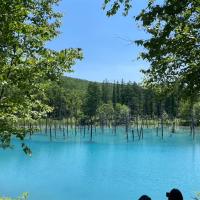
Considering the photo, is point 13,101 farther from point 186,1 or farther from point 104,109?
point 104,109

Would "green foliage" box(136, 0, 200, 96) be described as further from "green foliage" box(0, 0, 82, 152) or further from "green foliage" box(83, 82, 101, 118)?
"green foliage" box(83, 82, 101, 118)

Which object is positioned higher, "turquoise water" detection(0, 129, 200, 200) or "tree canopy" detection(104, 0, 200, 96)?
"tree canopy" detection(104, 0, 200, 96)

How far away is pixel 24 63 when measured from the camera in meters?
13.0

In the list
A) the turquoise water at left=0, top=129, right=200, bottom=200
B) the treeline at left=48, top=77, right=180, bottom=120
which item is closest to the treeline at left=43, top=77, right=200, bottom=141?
the treeline at left=48, top=77, right=180, bottom=120

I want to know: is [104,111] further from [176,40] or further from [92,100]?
[176,40]

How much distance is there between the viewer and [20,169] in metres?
60.6

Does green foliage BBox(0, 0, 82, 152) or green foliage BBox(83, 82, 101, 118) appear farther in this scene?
green foliage BBox(83, 82, 101, 118)

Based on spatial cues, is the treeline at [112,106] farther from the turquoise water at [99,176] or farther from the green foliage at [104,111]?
the turquoise water at [99,176]

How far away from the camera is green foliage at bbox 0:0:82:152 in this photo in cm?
1166

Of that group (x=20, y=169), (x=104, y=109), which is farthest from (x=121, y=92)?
(x=20, y=169)

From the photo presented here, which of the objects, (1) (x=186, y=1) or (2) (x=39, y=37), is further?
(2) (x=39, y=37)

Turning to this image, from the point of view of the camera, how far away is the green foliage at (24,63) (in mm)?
11656

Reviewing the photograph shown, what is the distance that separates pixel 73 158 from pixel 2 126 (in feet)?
213

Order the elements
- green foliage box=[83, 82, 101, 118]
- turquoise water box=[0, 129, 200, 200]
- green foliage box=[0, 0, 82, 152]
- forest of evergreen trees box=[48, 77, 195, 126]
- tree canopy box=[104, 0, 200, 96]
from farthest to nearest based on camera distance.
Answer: forest of evergreen trees box=[48, 77, 195, 126], green foliage box=[83, 82, 101, 118], turquoise water box=[0, 129, 200, 200], green foliage box=[0, 0, 82, 152], tree canopy box=[104, 0, 200, 96]
